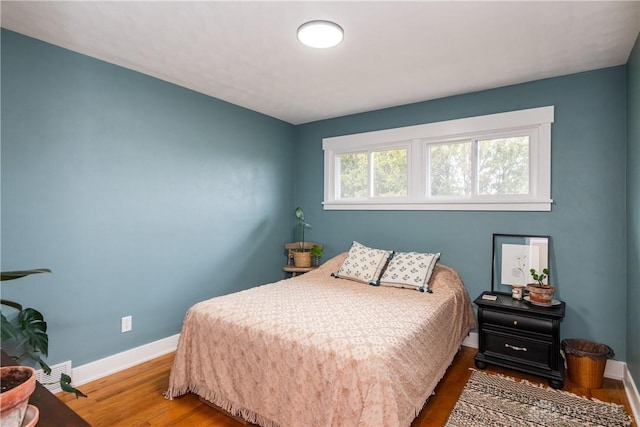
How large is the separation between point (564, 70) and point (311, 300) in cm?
272

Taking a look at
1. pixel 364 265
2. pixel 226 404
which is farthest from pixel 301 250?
pixel 226 404

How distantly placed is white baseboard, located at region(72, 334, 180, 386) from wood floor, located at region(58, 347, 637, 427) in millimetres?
62

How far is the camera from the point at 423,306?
2.52 m

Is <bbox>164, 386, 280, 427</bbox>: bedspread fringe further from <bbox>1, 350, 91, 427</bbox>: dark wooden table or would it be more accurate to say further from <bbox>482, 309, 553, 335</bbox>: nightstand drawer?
<bbox>482, 309, 553, 335</bbox>: nightstand drawer

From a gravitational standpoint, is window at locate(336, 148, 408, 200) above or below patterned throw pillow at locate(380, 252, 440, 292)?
above

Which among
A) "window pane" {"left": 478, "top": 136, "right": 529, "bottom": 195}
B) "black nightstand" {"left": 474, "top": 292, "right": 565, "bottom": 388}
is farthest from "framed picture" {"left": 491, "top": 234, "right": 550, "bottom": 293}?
"window pane" {"left": 478, "top": 136, "right": 529, "bottom": 195}

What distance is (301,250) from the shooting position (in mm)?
4230

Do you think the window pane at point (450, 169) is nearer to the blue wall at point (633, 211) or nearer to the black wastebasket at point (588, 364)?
the blue wall at point (633, 211)

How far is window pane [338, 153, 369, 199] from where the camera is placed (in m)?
4.02

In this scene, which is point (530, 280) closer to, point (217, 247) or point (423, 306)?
point (423, 306)

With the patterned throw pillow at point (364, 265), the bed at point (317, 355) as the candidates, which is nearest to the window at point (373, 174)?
the patterned throw pillow at point (364, 265)

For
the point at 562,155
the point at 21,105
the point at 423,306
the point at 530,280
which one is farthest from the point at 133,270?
the point at 562,155

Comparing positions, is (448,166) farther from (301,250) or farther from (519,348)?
(301,250)

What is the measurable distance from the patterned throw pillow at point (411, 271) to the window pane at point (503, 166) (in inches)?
33.2
